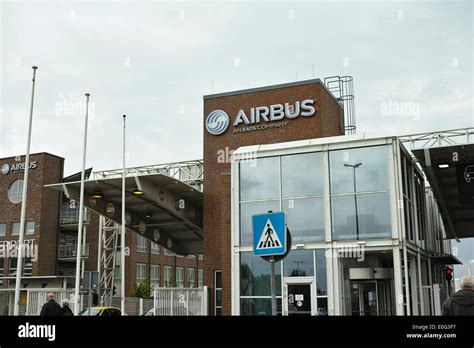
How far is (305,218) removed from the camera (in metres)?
21.3

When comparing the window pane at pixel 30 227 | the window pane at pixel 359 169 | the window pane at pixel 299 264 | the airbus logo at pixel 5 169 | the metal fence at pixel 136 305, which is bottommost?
the metal fence at pixel 136 305

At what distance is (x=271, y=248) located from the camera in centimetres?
944

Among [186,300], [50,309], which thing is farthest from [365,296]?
[50,309]

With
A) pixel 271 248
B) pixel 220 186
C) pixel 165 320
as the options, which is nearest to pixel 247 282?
pixel 220 186

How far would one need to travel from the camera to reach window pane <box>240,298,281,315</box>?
2103cm

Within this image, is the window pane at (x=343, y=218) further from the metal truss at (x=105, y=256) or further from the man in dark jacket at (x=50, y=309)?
the metal truss at (x=105, y=256)

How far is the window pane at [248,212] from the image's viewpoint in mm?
21906

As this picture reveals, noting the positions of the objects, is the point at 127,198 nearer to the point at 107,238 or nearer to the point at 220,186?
the point at 220,186

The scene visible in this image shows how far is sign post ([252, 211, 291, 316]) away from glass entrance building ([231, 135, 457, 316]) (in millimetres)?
10871

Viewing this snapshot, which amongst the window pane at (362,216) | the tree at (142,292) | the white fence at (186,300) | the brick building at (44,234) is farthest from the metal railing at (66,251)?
the window pane at (362,216)

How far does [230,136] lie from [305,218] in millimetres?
8442

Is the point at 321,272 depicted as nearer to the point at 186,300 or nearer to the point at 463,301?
the point at 186,300

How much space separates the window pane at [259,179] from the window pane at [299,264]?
2282 millimetres

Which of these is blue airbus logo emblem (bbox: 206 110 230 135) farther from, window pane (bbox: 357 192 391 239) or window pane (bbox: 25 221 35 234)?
window pane (bbox: 25 221 35 234)
